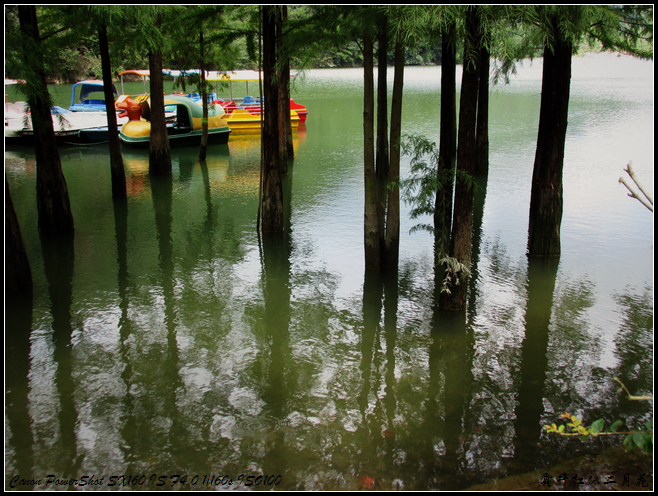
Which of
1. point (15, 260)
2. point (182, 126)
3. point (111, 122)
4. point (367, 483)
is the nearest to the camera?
point (367, 483)

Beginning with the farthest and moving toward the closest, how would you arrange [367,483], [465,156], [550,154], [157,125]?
[157,125] < [550,154] < [465,156] < [367,483]

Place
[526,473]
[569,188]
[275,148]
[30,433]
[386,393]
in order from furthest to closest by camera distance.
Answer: [569,188]
[275,148]
[386,393]
[30,433]
[526,473]

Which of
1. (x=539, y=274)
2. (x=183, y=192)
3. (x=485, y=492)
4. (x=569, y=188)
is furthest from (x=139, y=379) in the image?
(x=569, y=188)

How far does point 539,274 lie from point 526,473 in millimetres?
5350

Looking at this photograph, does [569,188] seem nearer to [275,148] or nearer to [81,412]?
[275,148]

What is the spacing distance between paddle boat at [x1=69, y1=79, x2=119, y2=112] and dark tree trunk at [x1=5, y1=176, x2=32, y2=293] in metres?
20.6

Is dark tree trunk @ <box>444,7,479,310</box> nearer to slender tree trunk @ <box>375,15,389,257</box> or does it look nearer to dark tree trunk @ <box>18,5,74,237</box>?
slender tree trunk @ <box>375,15,389,257</box>

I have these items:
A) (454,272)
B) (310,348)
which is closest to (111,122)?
(310,348)

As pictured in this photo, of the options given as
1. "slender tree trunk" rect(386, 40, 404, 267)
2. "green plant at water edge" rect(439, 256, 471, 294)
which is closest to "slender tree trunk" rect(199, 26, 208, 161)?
"slender tree trunk" rect(386, 40, 404, 267)

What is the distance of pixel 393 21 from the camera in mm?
6461

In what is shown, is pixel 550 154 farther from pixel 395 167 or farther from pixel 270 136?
pixel 270 136

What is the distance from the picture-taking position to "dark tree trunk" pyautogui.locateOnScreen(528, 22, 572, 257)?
8844 millimetres

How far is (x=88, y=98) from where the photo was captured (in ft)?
95.8

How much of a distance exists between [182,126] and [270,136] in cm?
1338
